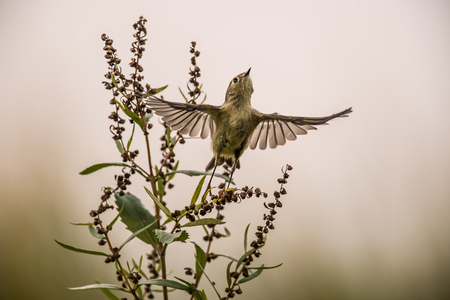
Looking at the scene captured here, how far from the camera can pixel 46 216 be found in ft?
6.91

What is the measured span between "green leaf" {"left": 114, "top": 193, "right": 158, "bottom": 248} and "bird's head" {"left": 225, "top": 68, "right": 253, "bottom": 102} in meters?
0.43

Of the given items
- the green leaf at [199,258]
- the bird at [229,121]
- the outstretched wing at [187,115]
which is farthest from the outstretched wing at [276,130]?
the green leaf at [199,258]

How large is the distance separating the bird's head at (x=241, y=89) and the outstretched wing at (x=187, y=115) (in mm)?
Answer: 79

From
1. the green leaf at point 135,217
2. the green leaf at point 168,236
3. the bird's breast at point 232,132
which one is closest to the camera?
the green leaf at point 168,236

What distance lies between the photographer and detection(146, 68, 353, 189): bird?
1.02m

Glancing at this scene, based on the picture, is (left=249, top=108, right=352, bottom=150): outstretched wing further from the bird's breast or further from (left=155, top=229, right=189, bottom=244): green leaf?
(left=155, top=229, right=189, bottom=244): green leaf

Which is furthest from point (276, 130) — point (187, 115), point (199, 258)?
point (199, 258)

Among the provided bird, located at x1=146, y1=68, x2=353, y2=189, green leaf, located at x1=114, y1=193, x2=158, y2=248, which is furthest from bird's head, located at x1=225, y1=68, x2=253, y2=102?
green leaf, located at x1=114, y1=193, x2=158, y2=248

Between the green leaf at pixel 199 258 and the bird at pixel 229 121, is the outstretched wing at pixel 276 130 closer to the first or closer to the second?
the bird at pixel 229 121

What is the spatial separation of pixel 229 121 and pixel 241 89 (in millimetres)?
122

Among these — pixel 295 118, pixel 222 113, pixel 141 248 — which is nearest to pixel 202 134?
pixel 222 113

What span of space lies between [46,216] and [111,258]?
147 centimetres

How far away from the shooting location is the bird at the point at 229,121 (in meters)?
1.02

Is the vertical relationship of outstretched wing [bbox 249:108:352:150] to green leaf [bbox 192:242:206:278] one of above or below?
above
